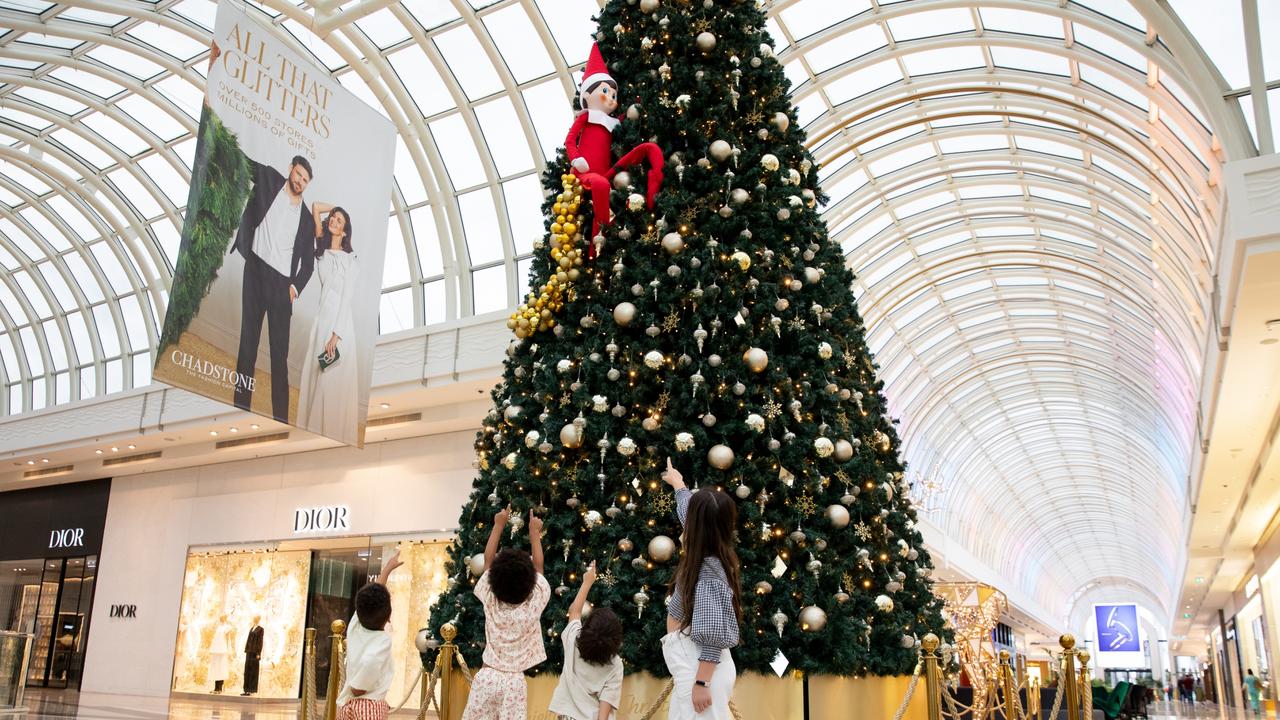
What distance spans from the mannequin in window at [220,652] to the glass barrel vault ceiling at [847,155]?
6559mm

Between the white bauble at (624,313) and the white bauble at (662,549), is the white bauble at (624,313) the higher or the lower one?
the higher one

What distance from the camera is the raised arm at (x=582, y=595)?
457 cm

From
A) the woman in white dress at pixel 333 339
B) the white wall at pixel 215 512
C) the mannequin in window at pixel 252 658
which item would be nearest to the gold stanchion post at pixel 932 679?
the woman in white dress at pixel 333 339

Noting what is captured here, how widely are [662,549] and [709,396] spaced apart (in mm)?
802

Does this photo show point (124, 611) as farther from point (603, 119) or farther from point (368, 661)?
point (603, 119)

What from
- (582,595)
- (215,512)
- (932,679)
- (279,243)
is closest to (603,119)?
(582,595)

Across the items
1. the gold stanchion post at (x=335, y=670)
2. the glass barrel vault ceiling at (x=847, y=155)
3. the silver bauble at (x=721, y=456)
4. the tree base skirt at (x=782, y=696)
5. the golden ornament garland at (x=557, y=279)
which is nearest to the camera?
the tree base skirt at (x=782, y=696)

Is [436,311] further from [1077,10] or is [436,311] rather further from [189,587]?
[1077,10]

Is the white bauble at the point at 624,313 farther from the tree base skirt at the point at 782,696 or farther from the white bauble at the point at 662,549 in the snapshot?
the tree base skirt at the point at 782,696

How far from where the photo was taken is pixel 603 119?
5.86 m

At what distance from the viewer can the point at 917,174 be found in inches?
739

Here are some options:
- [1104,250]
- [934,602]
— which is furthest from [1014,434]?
[934,602]

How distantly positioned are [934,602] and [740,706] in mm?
1660

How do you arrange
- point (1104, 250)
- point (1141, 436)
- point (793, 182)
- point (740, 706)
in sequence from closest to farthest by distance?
point (740, 706)
point (793, 182)
point (1104, 250)
point (1141, 436)
